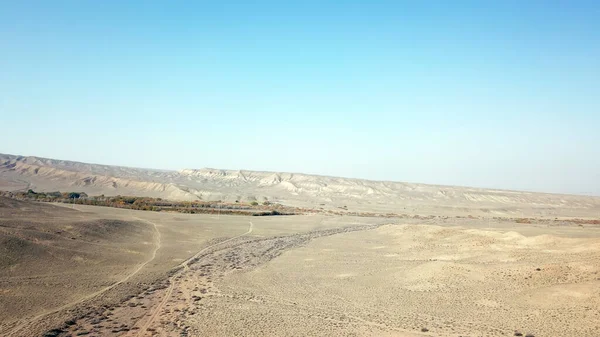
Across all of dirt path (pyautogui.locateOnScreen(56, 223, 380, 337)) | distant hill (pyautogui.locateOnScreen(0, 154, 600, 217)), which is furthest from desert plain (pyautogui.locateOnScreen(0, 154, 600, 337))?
distant hill (pyautogui.locateOnScreen(0, 154, 600, 217))

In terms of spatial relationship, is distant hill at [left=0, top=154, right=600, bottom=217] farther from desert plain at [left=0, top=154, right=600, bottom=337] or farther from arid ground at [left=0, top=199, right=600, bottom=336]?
arid ground at [left=0, top=199, right=600, bottom=336]

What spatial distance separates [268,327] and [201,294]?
5429mm

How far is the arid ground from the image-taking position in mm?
14945

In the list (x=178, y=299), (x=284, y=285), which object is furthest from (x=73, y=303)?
(x=284, y=285)

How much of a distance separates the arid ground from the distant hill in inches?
1980

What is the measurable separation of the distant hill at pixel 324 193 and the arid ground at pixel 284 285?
50285 mm

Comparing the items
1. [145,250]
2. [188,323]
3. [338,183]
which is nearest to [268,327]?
[188,323]

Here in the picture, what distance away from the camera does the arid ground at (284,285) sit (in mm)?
14945

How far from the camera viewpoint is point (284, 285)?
69.7ft

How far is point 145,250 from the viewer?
94.1ft

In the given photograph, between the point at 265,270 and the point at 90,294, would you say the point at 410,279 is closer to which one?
the point at 265,270

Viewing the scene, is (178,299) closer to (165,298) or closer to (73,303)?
(165,298)

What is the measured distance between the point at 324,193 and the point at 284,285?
9121 cm

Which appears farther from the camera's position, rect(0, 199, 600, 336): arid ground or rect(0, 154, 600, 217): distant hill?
rect(0, 154, 600, 217): distant hill
